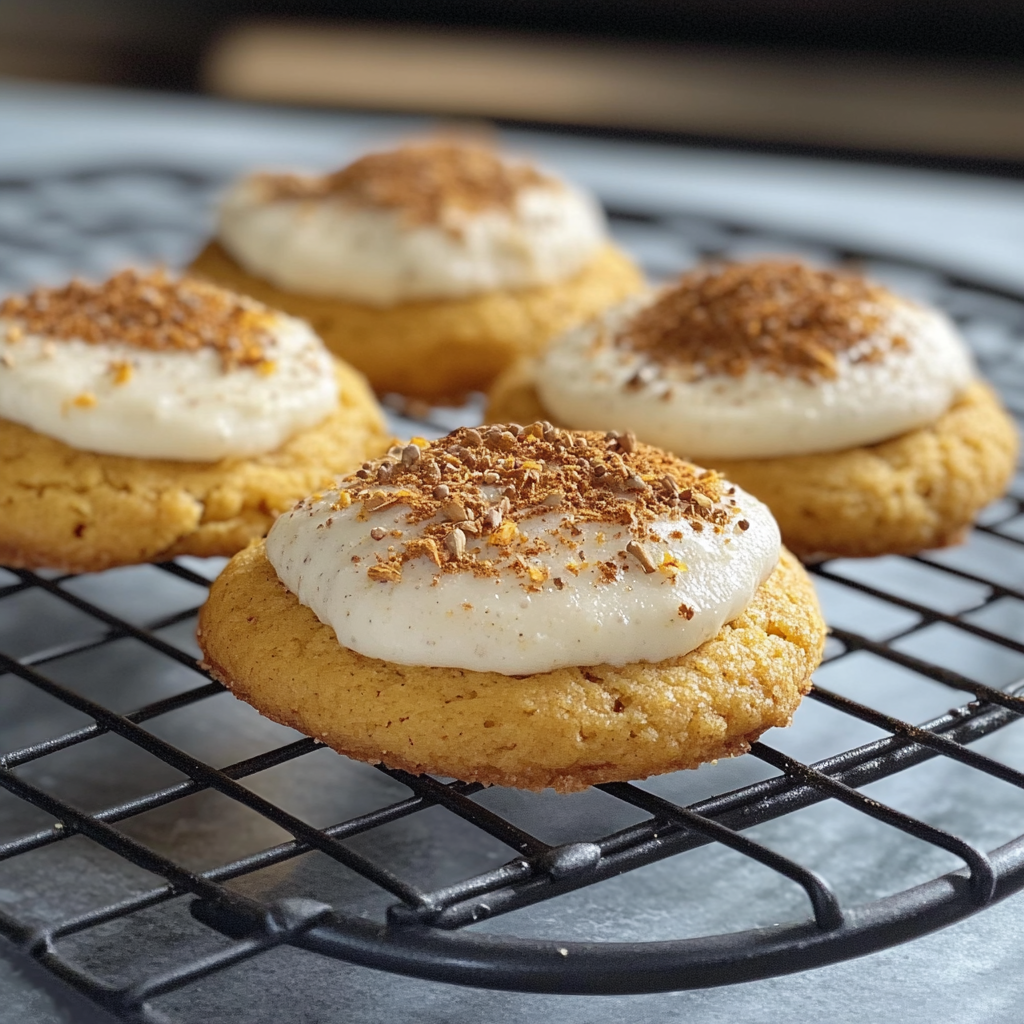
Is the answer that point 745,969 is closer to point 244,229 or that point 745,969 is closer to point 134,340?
point 134,340

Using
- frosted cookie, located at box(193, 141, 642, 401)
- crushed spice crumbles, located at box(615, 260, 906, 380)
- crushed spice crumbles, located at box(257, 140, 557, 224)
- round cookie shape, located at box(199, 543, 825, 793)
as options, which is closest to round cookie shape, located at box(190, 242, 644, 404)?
frosted cookie, located at box(193, 141, 642, 401)

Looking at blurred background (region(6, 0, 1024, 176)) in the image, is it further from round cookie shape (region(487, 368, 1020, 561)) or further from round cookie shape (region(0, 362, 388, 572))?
round cookie shape (region(0, 362, 388, 572))

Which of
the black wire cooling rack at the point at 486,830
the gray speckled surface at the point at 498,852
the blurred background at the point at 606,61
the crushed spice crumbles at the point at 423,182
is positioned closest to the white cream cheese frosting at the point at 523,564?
the black wire cooling rack at the point at 486,830

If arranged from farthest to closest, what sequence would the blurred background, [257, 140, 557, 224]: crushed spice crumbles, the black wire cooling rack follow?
the blurred background, [257, 140, 557, 224]: crushed spice crumbles, the black wire cooling rack

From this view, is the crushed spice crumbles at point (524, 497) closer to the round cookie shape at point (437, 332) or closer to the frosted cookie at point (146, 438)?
the frosted cookie at point (146, 438)

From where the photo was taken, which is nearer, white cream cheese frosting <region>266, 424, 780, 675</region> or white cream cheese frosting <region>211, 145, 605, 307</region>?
white cream cheese frosting <region>266, 424, 780, 675</region>

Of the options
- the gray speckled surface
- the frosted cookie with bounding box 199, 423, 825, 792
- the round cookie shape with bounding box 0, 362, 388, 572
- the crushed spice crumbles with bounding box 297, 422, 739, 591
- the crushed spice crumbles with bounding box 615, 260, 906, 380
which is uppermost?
the crushed spice crumbles with bounding box 615, 260, 906, 380

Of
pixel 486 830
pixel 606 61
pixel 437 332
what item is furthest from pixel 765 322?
pixel 606 61
